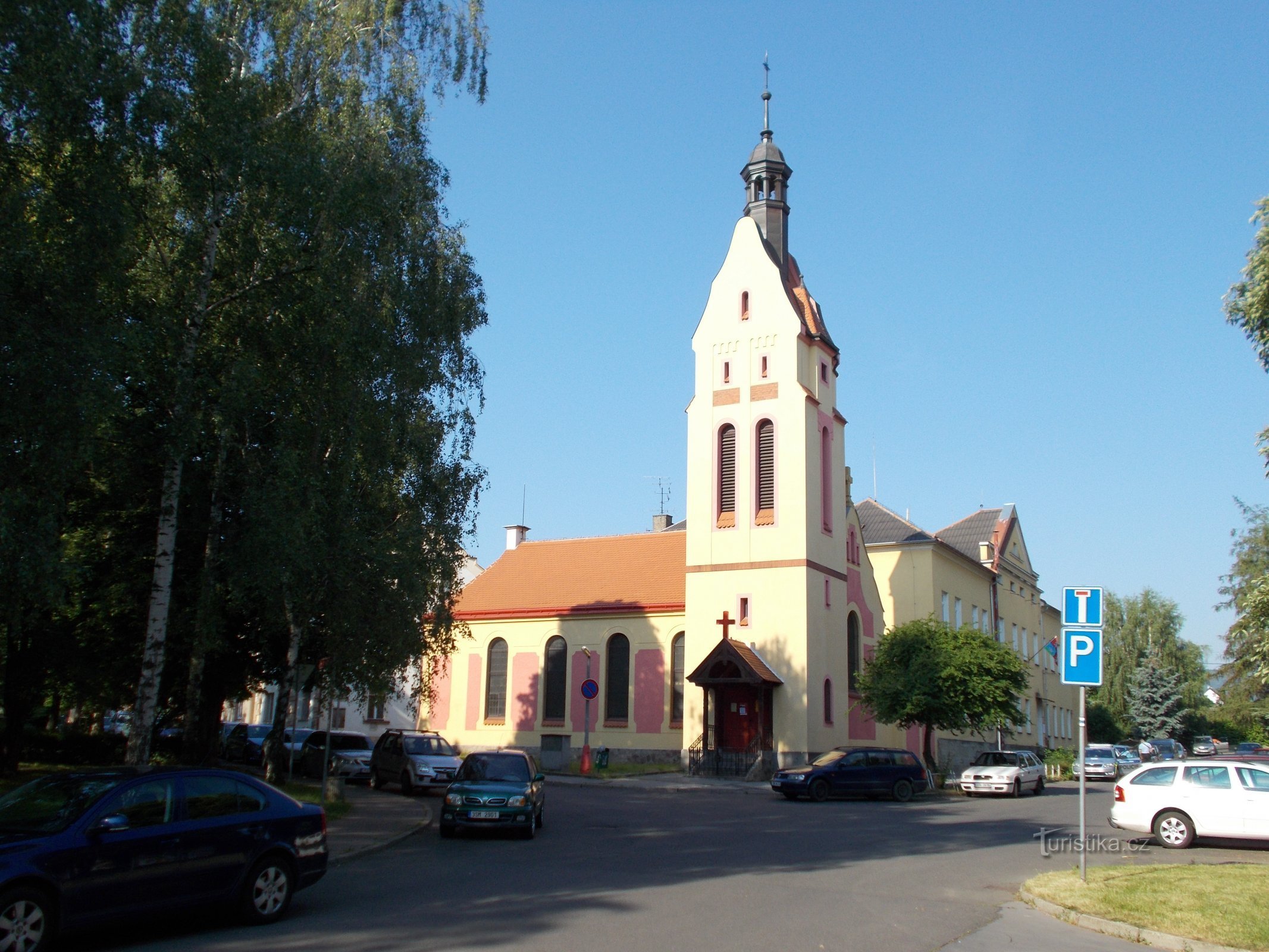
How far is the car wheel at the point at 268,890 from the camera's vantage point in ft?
31.9

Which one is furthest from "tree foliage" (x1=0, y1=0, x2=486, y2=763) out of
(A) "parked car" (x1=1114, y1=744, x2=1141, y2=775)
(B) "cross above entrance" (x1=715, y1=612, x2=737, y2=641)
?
(A) "parked car" (x1=1114, y1=744, x2=1141, y2=775)

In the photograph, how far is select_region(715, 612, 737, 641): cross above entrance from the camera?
1422 inches

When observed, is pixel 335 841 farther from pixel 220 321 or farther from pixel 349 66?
pixel 349 66

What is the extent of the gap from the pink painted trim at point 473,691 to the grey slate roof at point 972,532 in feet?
88.1

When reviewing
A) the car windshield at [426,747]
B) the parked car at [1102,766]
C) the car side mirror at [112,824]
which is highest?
the car side mirror at [112,824]

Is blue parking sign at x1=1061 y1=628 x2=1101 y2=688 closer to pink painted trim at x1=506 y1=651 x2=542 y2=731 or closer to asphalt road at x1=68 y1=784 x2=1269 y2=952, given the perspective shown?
asphalt road at x1=68 y1=784 x2=1269 y2=952

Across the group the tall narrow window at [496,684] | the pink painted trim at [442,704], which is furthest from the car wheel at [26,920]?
the pink painted trim at [442,704]

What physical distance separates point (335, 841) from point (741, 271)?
1140 inches

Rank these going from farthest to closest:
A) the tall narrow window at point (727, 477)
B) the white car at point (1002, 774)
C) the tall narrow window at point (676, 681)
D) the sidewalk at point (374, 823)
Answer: the tall narrow window at point (676, 681) → the tall narrow window at point (727, 477) → the white car at point (1002, 774) → the sidewalk at point (374, 823)

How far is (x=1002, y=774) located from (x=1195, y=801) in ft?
47.2

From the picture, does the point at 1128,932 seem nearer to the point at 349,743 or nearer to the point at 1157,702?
the point at 349,743

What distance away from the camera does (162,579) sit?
1609 centimetres

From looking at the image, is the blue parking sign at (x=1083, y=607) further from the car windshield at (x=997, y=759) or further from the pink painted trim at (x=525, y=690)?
the pink painted trim at (x=525, y=690)

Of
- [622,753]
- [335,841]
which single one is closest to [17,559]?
[335,841]
